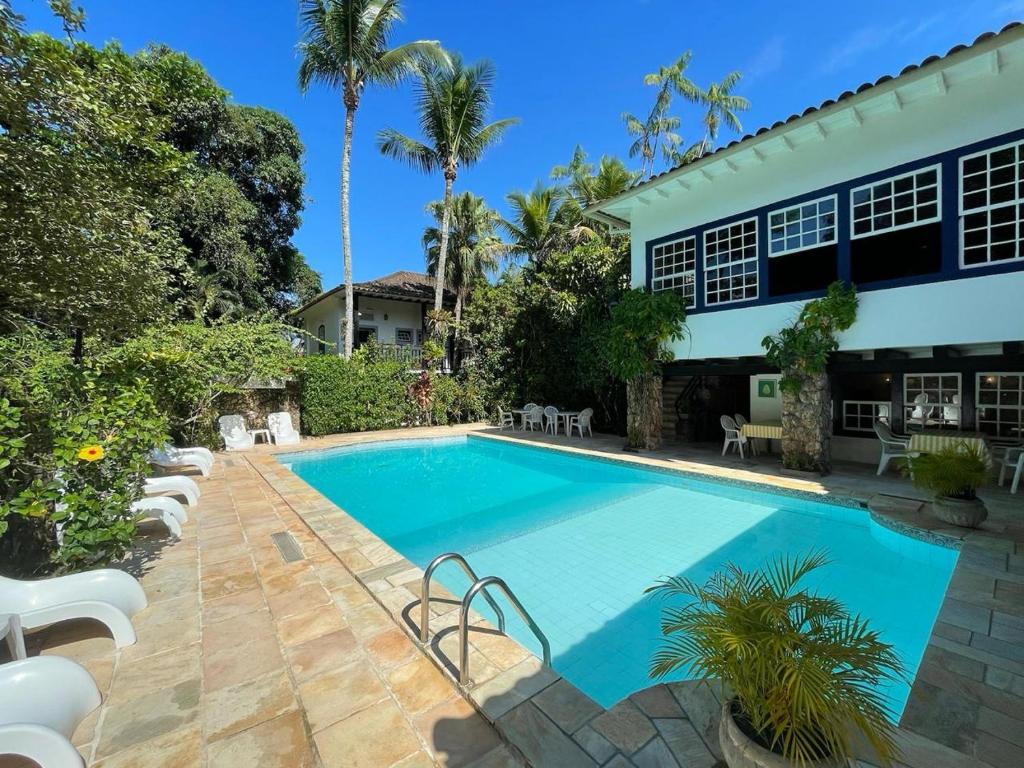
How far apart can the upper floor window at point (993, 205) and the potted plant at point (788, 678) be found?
7.98m

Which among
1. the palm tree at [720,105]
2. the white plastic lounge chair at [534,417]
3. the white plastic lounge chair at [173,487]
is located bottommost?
the white plastic lounge chair at [173,487]

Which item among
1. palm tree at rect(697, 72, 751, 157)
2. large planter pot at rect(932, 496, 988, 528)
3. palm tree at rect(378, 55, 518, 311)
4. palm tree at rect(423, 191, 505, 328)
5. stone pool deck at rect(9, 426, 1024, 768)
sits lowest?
stone pool deck at rect(9, 426, 1024, 768)

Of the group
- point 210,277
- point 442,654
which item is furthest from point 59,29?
point 210,277

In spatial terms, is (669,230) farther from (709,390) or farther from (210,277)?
(210,277)

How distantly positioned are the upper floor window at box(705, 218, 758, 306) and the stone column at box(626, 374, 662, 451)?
253 cm

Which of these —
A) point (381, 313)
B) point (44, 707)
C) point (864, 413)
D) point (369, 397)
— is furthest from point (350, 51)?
point (864, 413)

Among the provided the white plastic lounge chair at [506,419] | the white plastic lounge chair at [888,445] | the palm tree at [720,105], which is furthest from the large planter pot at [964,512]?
the palm tree at [720,105]

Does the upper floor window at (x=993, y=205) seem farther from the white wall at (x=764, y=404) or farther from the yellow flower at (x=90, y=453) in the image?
the yellow flower at (x=90, y=453)

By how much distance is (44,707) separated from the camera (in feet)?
6.98

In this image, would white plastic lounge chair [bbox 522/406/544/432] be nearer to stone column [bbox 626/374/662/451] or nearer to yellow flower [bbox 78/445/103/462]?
stone column [bbox 626/374/662/451]

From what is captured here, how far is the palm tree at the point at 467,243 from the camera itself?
2109cm

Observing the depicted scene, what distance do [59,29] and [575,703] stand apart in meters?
6.50

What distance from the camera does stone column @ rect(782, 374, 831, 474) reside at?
8.62 meters

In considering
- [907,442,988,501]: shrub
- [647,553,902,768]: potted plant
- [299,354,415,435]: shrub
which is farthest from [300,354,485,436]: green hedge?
[647,553,902,768]: potted plant
